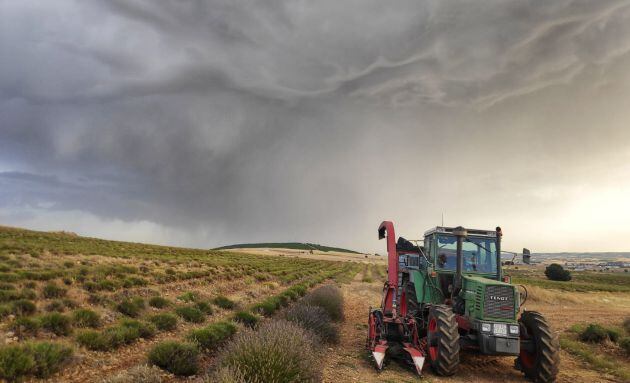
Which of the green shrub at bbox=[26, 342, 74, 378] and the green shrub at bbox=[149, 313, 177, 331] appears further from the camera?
the green shrub at bbox=[149, 313, 177, 331]

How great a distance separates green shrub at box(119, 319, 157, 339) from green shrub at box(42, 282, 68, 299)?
488cm

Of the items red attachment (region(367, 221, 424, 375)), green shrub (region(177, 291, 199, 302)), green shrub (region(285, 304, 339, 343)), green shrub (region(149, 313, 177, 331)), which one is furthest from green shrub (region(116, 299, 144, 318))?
red attachment (region(367, 221, 424, 375))

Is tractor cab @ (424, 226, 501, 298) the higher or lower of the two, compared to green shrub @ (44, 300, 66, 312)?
higher

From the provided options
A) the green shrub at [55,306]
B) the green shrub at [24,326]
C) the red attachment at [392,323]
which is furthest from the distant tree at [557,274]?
the green shrub at [24,326]

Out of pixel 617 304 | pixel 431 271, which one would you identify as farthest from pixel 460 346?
Answer: pixel 617 304

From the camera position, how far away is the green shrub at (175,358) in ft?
25.4

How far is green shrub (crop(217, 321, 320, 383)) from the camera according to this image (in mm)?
6297

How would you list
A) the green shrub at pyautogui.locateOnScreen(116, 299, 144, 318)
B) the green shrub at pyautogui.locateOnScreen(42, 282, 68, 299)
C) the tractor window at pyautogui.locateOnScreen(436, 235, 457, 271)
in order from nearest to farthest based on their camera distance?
the tractor window at pyautogui.locateOnScreen(436, 235, 457, 271) → the green shrub at pyautogui.locateOnScreen(116, 299, 144, 318) → the green shrub at pyautogui.locateOnScreen(42, 282, 68, 299)

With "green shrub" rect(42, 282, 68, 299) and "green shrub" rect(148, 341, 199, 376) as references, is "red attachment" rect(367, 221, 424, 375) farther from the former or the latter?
"green shrub" rect(42, 282, 68, 299)

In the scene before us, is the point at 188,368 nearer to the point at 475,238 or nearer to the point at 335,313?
the point at 475,238

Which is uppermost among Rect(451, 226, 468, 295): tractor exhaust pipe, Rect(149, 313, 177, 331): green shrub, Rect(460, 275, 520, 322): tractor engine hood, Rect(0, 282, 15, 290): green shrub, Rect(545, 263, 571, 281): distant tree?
Rect(451, 226, 468, 295): tractor exhaust pipe

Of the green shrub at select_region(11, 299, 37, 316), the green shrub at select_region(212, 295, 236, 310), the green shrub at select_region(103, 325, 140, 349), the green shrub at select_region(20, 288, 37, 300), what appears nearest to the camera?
the green shrub at select_region(103, 325, 140, 349)

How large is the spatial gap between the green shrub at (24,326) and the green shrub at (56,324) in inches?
6.3

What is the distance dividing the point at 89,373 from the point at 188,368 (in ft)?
5.93
